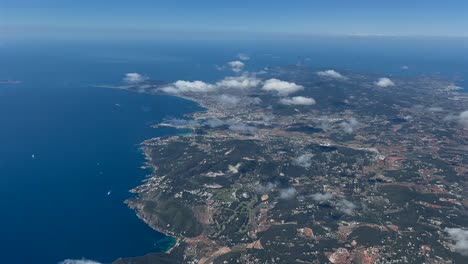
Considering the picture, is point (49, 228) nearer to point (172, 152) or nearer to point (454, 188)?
point (172, 152)

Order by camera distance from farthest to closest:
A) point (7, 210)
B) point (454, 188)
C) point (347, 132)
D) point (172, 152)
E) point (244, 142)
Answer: point (347, 132) < point (244, 142) < point (172, 152) < point (454, 188) < point (7, 210)

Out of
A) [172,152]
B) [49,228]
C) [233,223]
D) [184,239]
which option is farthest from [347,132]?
[49,228]

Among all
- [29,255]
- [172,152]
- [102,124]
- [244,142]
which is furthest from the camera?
[102,124]

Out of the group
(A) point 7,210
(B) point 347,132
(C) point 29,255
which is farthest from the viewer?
(B) point 347,132

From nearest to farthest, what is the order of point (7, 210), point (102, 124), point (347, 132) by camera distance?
point (7, 210)
point (347, 132)
point (102, 124)

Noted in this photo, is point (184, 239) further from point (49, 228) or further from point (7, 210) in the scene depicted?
point (7, 210)

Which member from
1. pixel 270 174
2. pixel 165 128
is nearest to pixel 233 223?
pixel 270 174

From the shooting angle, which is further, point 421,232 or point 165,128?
point 165,128

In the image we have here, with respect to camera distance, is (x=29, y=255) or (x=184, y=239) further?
(x=184, y=239)
